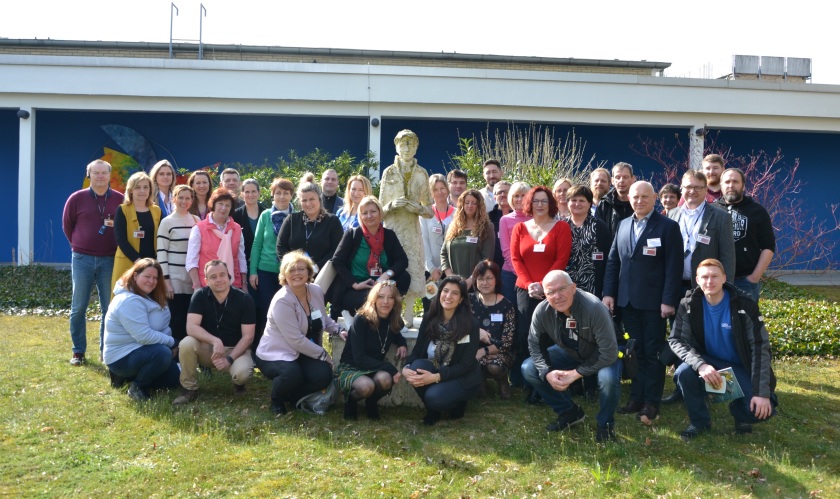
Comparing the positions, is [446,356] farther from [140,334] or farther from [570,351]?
[140,334]

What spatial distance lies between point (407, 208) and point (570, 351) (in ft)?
6.69

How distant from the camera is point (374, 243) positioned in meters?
6.13

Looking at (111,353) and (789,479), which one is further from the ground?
(111,353)

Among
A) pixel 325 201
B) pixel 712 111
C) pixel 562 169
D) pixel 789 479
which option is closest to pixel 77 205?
pixel 325 201

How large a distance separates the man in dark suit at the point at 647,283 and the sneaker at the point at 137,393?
387 cm

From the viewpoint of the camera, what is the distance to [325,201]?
7.69 meters

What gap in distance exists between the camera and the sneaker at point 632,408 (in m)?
5.63

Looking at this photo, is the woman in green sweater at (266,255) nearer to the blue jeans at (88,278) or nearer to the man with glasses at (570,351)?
the blue jeans at (88,278)

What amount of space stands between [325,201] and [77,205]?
243 centimetres

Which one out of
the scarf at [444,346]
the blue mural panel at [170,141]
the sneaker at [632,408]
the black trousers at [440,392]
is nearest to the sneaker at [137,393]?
the black trousers at [440,392]

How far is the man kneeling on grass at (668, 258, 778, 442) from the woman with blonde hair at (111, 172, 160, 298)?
4.69 m

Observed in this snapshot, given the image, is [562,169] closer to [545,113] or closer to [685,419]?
[545,113]

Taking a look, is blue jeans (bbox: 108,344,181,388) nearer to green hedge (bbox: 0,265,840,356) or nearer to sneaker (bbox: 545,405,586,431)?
sneaker (bbox: 545,405,586,431)

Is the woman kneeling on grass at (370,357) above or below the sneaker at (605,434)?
above
